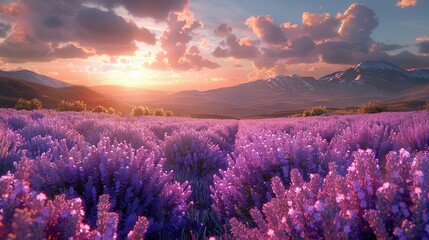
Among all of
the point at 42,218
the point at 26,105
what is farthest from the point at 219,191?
the point at 26,105

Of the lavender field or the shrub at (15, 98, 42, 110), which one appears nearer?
the lavender field

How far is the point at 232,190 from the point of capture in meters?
2.77

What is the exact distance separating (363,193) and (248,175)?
1.57 m

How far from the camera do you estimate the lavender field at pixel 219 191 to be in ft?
3.96

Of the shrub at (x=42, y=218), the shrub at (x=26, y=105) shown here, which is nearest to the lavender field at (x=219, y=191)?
the shrub at (x=42, y=218)

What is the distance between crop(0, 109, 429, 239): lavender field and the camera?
1207mm

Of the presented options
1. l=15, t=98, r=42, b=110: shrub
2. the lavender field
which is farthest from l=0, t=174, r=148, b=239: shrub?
l=15, t=98, r=42, b=110: shrub

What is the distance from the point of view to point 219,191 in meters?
2.92

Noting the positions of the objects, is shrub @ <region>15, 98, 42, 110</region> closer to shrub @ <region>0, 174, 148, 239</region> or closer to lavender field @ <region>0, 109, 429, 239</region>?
lavender field @ <region>0, 109, 429, 239</region>

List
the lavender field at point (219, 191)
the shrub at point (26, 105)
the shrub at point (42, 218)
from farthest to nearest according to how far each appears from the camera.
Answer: the shrub at point (26, 105), the lavender field at point (219, 191), the shrub at point (42, 218)

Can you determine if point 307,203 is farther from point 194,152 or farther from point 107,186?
point 194,152

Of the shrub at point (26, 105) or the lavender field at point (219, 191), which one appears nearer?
the lavender field at point (219, 191)

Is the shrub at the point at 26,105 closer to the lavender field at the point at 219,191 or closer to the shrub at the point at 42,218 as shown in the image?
the lavender field at the point at 219,191

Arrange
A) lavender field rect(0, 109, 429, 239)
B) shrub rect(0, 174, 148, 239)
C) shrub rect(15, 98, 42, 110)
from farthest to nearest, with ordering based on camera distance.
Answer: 1. shrub rect(15, 98, 42, 110)
2. lavender field rect(0, 109, 429, 239)
3. shrub rect(0, 174, 148, 239)
